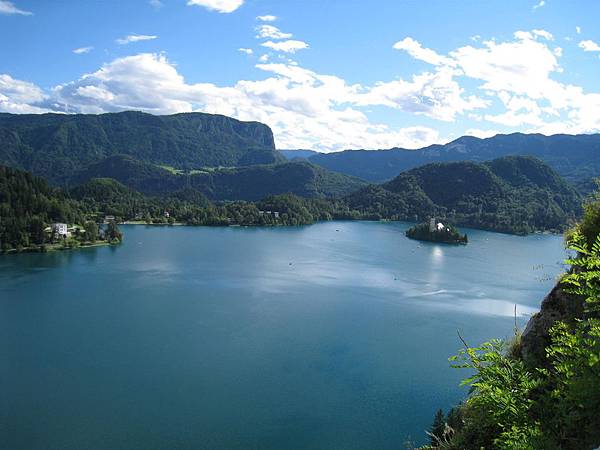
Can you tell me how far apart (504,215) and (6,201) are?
90527 millimetres

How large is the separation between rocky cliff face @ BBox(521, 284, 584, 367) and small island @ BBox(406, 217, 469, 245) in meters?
73.4

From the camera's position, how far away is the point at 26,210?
63.6 meters

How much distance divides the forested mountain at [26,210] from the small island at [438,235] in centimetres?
5244

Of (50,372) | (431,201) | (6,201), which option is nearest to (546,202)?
(431,201)

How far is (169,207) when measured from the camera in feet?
336

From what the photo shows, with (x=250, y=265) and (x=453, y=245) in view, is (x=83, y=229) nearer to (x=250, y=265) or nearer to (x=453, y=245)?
(x=250, y=265)

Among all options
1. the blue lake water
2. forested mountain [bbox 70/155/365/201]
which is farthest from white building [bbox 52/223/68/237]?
forested mountain [bbox 70/155/365/201]

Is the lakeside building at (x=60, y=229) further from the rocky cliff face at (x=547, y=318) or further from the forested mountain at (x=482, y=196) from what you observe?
the forested mountain at (x=482, y=196)

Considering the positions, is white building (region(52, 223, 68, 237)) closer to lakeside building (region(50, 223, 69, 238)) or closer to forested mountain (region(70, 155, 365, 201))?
lakeside building (region(50, 223, 69, 238))

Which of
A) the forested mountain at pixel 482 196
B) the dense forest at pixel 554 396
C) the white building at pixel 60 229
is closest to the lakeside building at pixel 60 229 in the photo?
the white building at pixel 60 229

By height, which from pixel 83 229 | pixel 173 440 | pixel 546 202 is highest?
pixel 546 202

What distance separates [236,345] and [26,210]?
48476mm

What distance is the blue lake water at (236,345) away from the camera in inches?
745

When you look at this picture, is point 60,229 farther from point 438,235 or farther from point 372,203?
point 372,203
